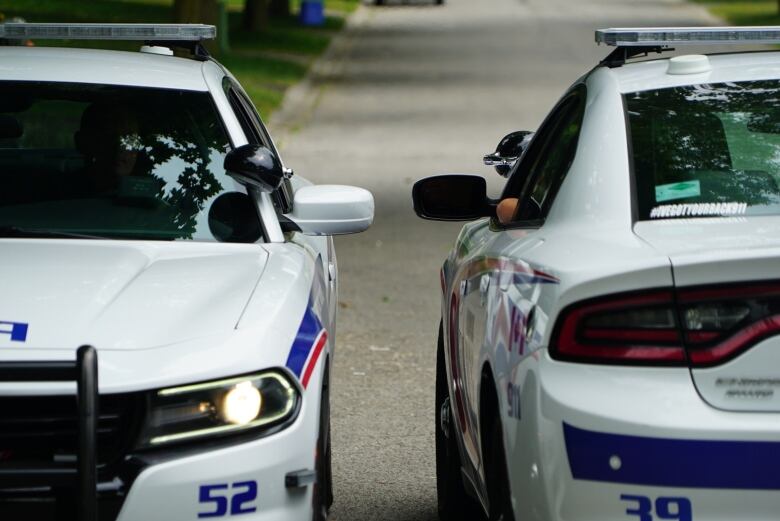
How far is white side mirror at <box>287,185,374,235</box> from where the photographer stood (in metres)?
5.35

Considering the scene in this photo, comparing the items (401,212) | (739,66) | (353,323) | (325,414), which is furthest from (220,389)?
(401,212)

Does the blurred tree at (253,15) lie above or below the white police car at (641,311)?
below

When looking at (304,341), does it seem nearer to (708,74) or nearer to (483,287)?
(483,287)

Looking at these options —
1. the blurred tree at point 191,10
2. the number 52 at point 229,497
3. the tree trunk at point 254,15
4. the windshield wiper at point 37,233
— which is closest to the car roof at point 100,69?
the windshield wiper at point 37,233

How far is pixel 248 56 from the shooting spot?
3153 cm

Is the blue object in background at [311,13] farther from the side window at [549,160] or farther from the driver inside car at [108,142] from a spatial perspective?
the side window at [549,160]

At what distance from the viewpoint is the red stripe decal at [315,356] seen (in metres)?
4.25

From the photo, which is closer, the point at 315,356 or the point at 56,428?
the point at 56,428

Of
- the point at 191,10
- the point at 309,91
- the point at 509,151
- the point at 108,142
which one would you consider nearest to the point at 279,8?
the point at 309,91

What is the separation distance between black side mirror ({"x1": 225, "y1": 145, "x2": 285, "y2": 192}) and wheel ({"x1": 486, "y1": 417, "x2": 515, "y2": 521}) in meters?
1.33

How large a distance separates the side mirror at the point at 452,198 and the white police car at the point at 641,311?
0.50m

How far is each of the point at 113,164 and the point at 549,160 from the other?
162 centimetres

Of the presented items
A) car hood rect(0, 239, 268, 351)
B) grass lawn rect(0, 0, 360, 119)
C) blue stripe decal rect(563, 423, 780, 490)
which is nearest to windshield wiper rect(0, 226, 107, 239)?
car hood rect(0, 239, 268, 351)

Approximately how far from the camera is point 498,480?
163 inches
